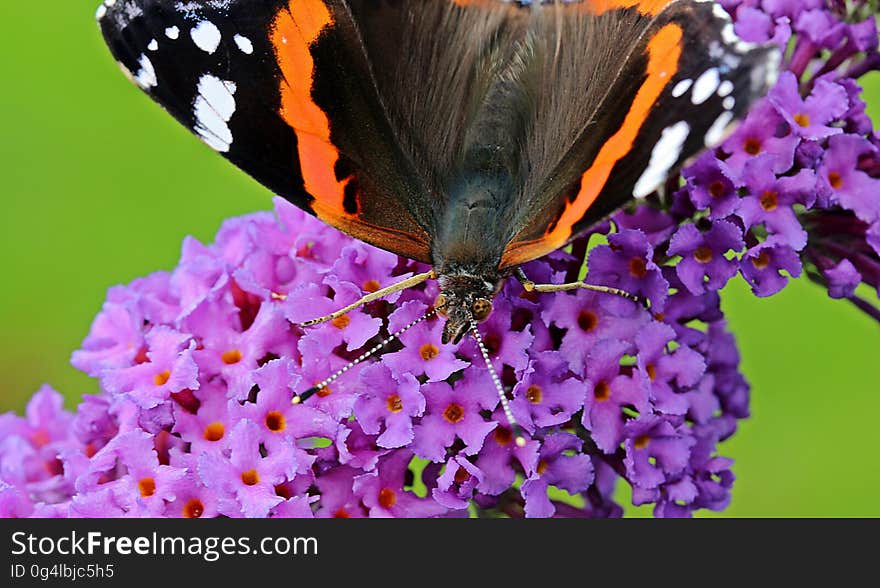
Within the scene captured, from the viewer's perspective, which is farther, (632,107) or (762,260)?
(762,260)

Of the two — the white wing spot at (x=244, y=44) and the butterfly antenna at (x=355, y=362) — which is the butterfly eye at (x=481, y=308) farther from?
the white wing spot at (x=244, y=44)

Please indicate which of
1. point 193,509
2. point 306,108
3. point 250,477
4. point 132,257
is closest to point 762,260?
point 306,108

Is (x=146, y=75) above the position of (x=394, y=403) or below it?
above

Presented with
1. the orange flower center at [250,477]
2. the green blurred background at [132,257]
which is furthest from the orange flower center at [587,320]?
the green blurred background at [132,257]

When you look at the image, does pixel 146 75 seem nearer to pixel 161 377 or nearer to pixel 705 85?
pixel 161 377

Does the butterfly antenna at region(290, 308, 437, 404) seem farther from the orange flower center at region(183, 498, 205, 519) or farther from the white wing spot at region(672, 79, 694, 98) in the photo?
the white wing spot at region(672, 79, 694, 98)

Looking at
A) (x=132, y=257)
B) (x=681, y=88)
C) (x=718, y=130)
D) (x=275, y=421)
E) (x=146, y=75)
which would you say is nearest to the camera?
(x=718, y=130)

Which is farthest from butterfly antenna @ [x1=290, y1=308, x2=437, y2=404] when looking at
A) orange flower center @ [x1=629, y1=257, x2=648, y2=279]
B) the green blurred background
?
the green blurred background
